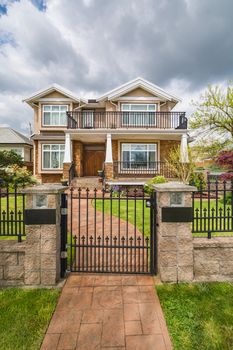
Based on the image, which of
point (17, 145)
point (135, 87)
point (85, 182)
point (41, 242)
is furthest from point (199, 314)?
point (17, 145)

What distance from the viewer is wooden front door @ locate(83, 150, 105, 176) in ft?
57.2

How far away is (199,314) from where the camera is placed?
8.40ft

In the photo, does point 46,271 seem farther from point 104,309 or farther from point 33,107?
point 33,107

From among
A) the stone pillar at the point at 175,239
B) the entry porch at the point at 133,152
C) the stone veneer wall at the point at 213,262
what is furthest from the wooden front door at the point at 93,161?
the stone veneer wall at the point at 213,262

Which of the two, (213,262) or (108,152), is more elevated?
(108,152)

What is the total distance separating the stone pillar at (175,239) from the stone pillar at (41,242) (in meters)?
1.74

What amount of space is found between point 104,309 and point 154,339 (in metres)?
0.74

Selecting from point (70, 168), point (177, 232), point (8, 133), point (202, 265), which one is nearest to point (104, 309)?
point (177, 232)

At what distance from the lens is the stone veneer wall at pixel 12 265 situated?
10.6 ft

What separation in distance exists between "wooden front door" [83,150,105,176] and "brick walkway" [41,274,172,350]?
46.9 ft

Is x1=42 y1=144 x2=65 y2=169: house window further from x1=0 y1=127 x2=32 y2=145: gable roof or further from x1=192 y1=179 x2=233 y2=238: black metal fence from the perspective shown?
x1=192 y1=179 x2=233 y2=238: black metal fence

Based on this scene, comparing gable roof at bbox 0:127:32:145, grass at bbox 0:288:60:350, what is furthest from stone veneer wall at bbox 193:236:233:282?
gable roof at bbox 0:127:32:145

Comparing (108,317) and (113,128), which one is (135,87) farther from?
(108,317)

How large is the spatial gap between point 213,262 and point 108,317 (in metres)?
1.94
